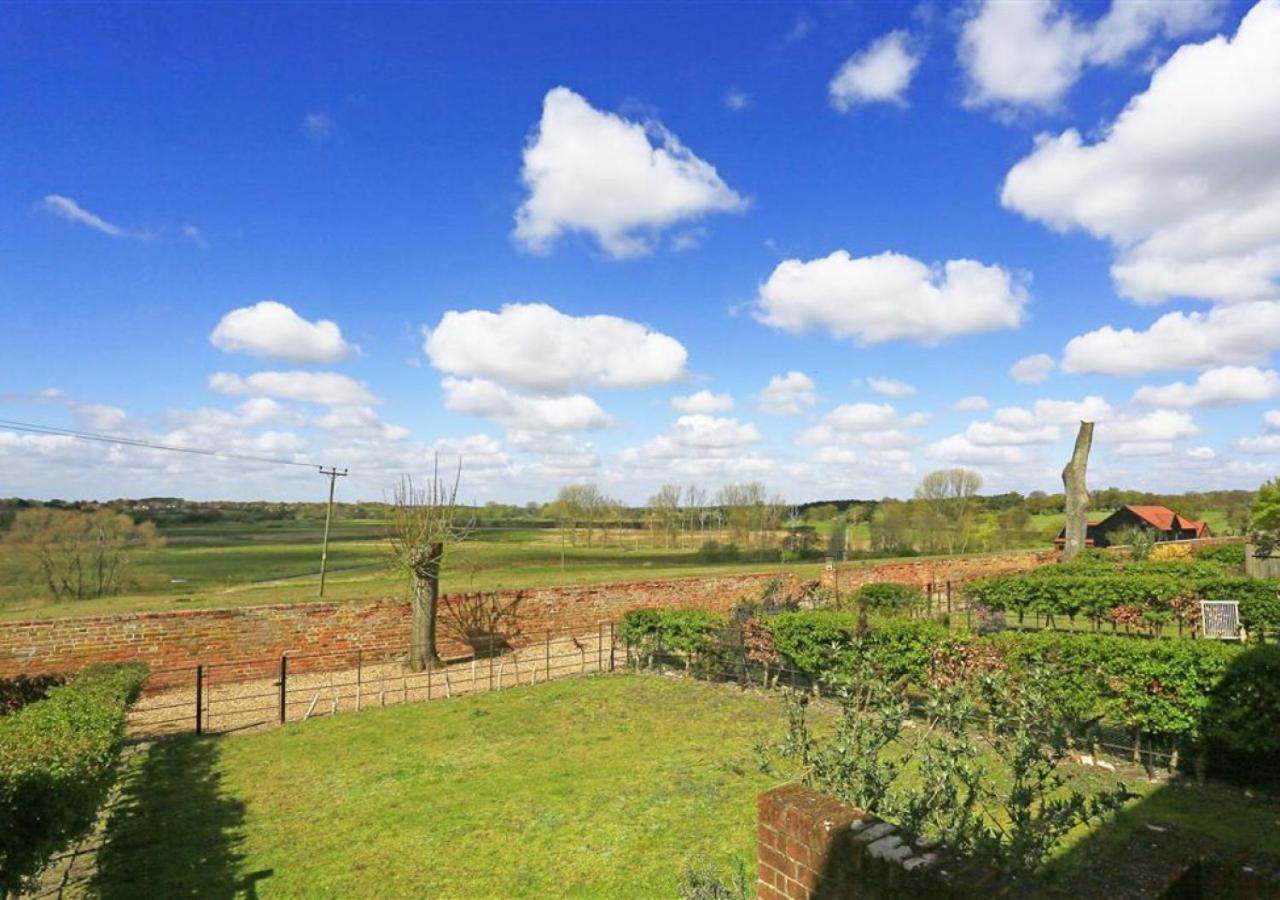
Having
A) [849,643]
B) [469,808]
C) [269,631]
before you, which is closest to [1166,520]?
[849,643]

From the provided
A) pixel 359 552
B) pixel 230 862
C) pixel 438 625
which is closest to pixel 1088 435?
pixel 438 625

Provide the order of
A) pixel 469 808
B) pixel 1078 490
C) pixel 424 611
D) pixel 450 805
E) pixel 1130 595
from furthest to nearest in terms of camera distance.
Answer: pixel 1078 490, pixel 1130 595, pixel 424 611, pixel 450 805, pixel 469 808

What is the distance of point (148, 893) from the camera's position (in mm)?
5293

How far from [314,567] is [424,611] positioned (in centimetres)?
2848

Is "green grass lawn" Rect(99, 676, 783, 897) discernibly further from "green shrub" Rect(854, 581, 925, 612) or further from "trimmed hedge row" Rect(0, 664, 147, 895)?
→ "green shrub" Rect(854, 581, 925, 612)

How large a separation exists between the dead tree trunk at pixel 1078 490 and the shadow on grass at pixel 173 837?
89.5ft

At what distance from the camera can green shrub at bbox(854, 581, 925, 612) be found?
17.6 meters

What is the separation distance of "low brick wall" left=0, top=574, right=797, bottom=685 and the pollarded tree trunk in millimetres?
529

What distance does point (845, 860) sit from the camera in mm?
2631

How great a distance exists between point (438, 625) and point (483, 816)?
9362 millimetres

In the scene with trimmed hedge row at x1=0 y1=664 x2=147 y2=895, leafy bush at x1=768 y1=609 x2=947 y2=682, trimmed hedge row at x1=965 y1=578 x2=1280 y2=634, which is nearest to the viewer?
trimmed hedge row at x1=0 y1=664 x2=147 y2=895

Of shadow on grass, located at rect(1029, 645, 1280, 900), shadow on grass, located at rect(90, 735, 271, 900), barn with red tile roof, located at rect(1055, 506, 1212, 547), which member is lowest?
shadow on grass, located at rect(90, 735, 271, 900)

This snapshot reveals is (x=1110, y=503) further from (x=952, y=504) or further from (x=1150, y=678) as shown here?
(x=1150, y=678)

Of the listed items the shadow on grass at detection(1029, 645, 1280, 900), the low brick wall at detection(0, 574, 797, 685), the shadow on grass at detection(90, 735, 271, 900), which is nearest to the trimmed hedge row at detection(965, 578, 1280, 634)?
the shadow on grass at detection(1029, 645, 1280, 900)
